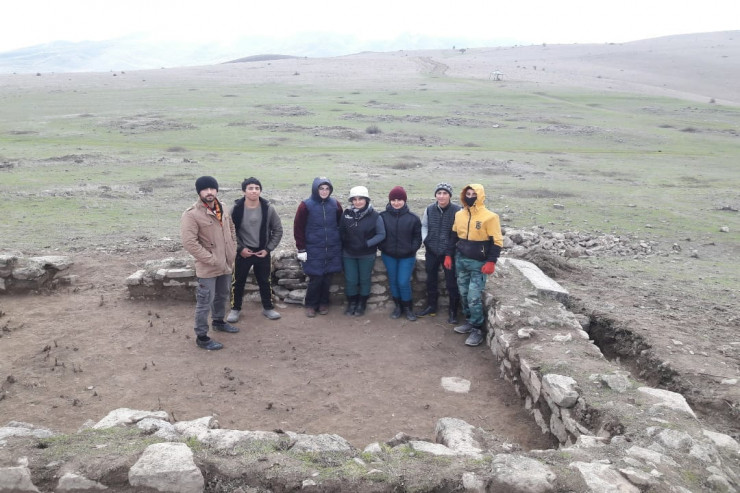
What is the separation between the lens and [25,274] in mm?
9477

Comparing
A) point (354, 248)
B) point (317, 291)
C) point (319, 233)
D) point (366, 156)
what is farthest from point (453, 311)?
point (366, 156)

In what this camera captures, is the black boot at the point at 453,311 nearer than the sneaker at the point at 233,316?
No

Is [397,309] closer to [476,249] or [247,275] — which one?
[476,249]

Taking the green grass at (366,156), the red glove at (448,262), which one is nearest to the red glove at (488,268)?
the red glove at (448,262)

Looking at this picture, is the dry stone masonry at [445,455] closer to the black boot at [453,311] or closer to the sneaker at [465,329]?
the sneaker at [465,329]

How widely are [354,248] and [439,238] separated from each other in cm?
134

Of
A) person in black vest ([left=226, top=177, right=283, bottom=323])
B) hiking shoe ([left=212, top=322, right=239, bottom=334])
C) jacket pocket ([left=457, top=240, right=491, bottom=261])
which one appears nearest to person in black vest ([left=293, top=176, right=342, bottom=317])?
person in black vest ([left=226, top=177, right=283, bottom=323])

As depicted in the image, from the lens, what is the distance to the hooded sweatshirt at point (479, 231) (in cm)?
786

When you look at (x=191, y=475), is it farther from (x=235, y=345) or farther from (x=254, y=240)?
(x=254, y=240)

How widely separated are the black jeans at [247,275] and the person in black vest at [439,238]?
2.52 m

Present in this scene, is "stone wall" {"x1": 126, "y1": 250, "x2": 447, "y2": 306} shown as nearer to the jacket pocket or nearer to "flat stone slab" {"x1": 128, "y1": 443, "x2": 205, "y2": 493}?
the jacket pocket

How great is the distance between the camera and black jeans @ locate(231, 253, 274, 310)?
28.5ft

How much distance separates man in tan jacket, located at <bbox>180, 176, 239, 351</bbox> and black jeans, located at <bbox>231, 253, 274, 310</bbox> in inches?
23.2

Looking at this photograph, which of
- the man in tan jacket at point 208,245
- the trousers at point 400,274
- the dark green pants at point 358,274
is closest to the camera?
the man in tan jacket at point 208,245
